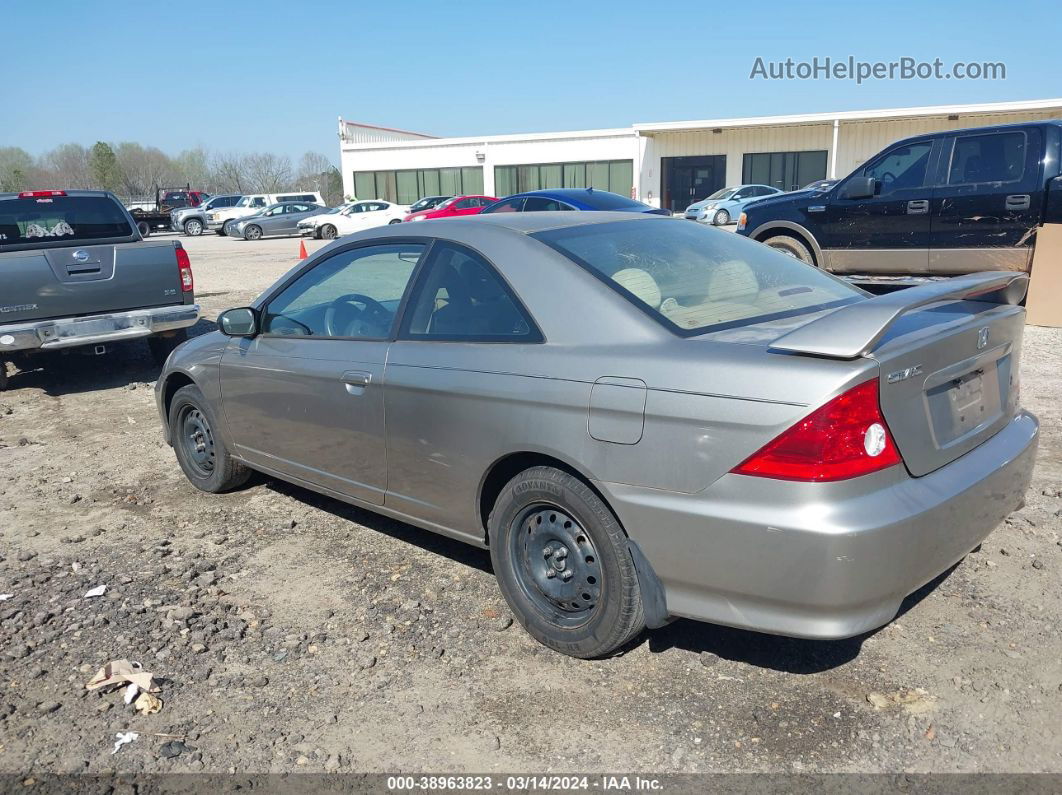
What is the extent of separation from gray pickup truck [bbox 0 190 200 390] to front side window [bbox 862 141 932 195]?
754 centimetres

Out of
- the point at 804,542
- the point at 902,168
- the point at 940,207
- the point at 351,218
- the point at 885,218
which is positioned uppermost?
the point at 902,168

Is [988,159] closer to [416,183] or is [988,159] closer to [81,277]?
[81,277]

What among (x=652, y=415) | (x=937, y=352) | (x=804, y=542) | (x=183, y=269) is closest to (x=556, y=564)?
(x=652, y=415)

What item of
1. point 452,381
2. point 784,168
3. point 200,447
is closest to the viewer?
point 452,381

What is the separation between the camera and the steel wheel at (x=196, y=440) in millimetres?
5164

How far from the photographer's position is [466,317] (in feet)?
11.7

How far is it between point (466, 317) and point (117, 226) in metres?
6.59

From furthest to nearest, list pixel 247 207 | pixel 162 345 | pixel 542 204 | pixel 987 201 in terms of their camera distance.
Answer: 1. pixel 247 207
2. pixel 542 204
3. pixel 162 345
4. pixel 987 201

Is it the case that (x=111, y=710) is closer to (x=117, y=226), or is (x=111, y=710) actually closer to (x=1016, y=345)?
(x=1016, y=345)

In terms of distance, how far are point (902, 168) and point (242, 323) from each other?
7.77m

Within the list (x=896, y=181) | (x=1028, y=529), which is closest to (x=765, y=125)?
(x=896, y=181)

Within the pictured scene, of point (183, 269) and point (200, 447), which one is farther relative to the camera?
point (183, 269)

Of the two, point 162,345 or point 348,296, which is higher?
point 348,296

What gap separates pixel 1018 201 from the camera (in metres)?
→ 8.66
